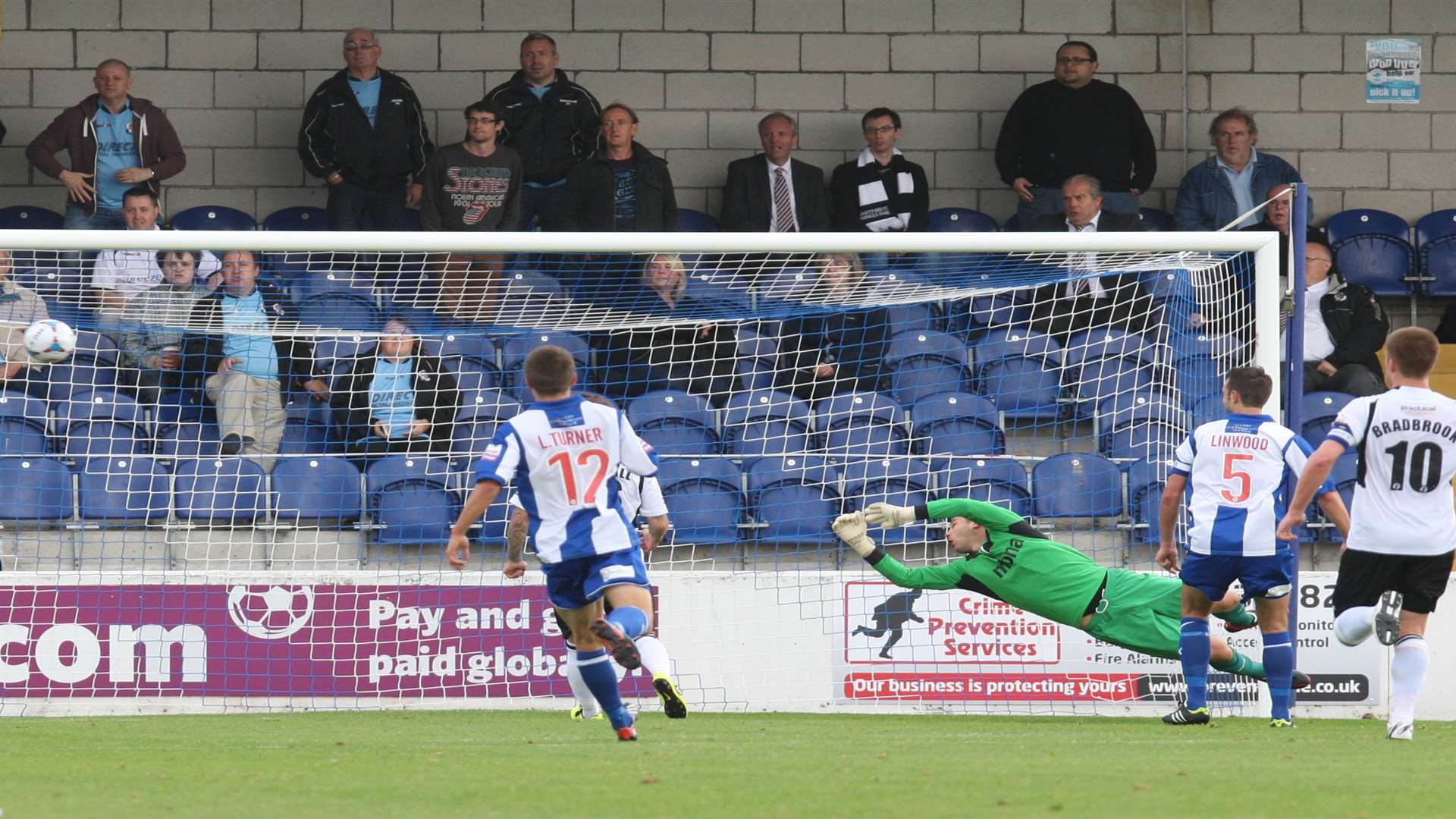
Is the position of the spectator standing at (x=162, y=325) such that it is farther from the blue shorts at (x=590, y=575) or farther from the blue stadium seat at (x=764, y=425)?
the blue shorts at (x=590, y=575)

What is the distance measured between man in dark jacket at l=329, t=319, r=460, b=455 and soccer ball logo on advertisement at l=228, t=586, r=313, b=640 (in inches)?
45.6

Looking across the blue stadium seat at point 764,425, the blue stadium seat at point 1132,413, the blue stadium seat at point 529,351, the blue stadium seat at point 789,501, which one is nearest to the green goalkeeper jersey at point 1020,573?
the blue stadium seat at point 789,501

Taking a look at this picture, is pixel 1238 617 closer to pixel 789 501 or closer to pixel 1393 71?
pixel 789 501

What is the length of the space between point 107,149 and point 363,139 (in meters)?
1.83

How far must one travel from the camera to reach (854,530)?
8.56 meters

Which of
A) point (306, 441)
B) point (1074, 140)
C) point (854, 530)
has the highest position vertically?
point (1074, 140)

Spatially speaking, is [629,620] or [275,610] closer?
[629,620]

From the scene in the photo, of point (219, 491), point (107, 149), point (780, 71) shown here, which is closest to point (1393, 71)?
point (780, 71)

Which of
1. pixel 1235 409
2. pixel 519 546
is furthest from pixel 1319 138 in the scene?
pixel 519 546

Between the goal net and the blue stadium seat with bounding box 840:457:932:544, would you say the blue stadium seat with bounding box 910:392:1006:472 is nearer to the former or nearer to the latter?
the goal net

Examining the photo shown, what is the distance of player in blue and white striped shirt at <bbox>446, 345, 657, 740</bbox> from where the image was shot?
641cm

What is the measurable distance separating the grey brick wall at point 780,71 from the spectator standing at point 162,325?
3.04 meters

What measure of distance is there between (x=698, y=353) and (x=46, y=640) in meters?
4.35

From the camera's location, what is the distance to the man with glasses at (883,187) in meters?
12.8
